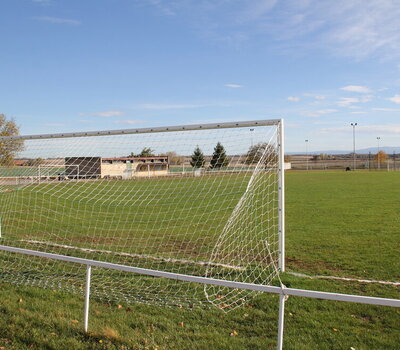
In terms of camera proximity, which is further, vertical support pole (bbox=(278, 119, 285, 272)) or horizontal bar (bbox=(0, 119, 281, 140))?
horizontal bar (bbox=(0, 119, 281, 140))

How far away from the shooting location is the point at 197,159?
7867mm

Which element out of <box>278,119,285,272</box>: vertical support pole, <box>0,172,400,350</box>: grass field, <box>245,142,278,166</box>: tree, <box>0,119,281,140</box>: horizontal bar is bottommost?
<box>0,172,400,350</box>: grass field

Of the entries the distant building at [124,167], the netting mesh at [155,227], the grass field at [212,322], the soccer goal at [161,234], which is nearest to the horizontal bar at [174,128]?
the soccer goal at [161,234]

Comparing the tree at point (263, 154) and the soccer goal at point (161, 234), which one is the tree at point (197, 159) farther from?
the tree at point (263, 154)

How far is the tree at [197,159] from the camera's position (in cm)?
717

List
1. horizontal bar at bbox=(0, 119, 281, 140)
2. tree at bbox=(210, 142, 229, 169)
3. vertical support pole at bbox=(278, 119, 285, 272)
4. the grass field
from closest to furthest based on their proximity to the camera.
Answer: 1. the grass field
2. vertical support pole at bbox=(278, 119, 285, 272)
3. horizontal bar at bbox=(0, 119, 281, 140)
4. tree at bbox=(210, 142, 229, 169)

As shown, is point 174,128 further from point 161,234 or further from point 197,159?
point 161,234

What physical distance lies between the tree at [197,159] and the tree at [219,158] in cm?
24

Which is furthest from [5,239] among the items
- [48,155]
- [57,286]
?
[57,286]

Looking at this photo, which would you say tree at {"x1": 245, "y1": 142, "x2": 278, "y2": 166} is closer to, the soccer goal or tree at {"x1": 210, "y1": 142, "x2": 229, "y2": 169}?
the soccer goal

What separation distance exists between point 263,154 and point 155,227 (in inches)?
231

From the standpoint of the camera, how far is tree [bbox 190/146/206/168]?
7170mm

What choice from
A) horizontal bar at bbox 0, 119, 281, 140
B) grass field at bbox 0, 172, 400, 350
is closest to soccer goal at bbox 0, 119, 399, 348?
horizontal bar at bbox 0, 119, 281, 140

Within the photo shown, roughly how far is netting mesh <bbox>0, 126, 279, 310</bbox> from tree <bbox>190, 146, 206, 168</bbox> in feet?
0.07
